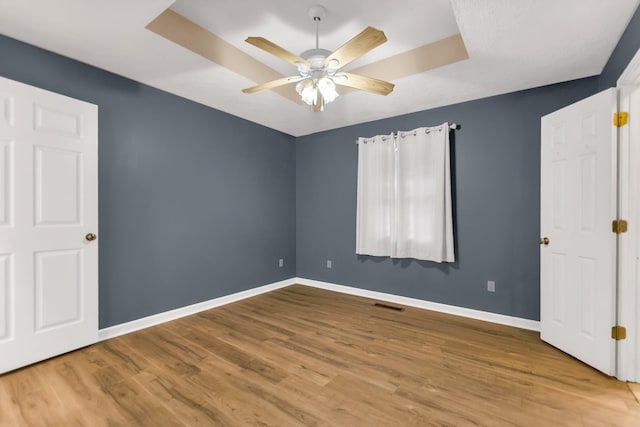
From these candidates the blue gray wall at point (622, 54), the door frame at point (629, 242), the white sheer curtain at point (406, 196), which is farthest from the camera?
the white sheer curtain at point (406, 196)

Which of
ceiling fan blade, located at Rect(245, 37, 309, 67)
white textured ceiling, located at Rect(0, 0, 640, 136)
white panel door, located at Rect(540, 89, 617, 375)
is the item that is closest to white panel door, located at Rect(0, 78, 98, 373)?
white textured ceiling, located at Rect(0, 0, 640, 136)

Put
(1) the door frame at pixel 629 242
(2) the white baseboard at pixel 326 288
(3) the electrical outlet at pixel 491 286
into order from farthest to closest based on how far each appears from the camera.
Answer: (3) the electrical outlet at pixel 491 286 → (2) the white baseboard at pixel 326 288 → (1) the door frame at pixel 629 242

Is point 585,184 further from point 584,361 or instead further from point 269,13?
point 269,13

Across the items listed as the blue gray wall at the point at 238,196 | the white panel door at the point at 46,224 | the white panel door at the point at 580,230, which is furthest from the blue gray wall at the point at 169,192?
the white panel door at the point at 580,230

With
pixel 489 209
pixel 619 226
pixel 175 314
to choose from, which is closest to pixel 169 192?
pixel 175 314

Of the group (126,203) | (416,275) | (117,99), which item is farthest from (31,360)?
(416,275)

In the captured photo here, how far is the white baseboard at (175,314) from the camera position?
2814 mm

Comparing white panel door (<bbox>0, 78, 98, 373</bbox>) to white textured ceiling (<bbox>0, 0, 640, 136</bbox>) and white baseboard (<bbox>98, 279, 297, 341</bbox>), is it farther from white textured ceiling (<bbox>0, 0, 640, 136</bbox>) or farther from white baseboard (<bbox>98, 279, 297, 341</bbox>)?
white textured ceiling (<bbox>0, 0, 640, 136</bbox>)

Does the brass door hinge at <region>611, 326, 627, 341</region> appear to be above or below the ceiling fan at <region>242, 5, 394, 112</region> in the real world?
below

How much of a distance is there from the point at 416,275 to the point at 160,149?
349 cm

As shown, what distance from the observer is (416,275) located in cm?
382

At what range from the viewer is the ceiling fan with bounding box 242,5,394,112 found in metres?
1.96

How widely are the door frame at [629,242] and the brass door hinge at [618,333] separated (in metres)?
0.02

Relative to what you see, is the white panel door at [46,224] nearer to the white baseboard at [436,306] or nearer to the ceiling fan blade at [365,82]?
the ceiling fan blade at [365,82]
